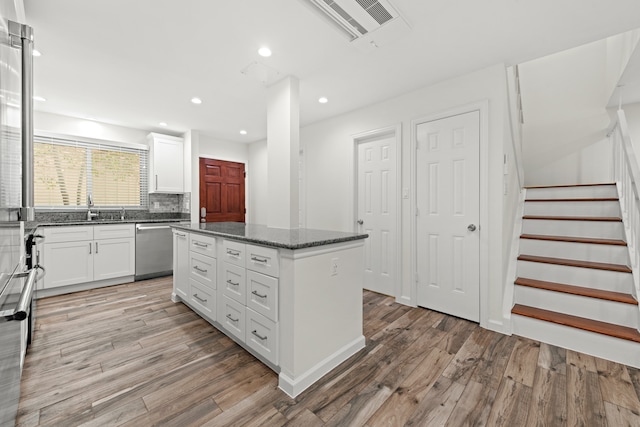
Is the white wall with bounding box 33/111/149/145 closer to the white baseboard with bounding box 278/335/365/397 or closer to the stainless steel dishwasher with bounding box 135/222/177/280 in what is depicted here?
the stainless steel dishwasher with bounding box 135/222/177/280

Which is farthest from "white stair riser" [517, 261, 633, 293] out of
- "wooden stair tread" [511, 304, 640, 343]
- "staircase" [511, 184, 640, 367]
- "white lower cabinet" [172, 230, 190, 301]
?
"white lower cabinet" [172, 230, 190, 301]

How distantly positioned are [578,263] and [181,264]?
3.94m

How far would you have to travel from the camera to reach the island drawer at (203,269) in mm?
2438

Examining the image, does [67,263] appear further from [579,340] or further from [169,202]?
[579,340]

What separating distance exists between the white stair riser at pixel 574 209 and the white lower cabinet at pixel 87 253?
17.9 feet

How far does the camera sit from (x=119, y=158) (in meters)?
4.46

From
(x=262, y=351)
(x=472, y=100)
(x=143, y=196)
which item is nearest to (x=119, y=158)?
(x=143, y=196)

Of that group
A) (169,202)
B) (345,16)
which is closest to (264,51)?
(345,16)

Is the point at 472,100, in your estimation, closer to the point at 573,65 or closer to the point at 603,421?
the point at 603,421

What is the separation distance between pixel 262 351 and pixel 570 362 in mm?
2232

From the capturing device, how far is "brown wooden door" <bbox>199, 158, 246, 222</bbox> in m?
5.20

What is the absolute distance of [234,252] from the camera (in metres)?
2.14

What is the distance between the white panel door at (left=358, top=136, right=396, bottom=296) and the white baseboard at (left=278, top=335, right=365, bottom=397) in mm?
1492

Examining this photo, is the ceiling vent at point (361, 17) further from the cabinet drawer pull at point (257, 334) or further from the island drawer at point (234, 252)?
the cabinet drawer pull at point (257, 334)
